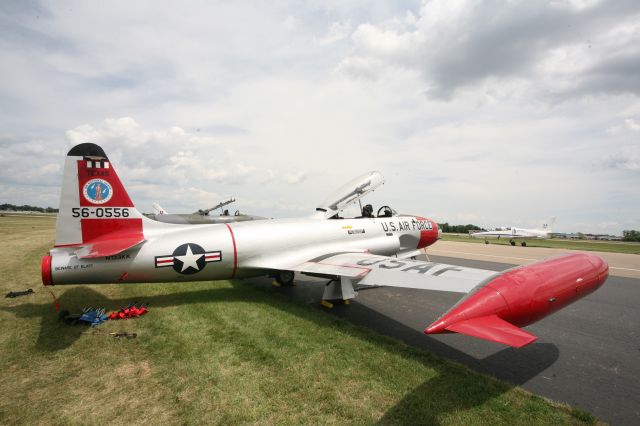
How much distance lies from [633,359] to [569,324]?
1690 mm

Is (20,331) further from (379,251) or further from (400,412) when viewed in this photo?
(379,251)

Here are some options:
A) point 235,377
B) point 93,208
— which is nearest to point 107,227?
point 93,208

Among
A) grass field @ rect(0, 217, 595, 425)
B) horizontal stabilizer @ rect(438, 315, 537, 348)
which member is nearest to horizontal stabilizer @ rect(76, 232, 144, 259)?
Answer: grass field @ rect(0, 217, 595, 425)

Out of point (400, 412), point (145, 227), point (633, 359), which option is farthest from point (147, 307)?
point (633, 359)

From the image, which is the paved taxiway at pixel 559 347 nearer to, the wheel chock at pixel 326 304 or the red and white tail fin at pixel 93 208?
Result: the wheel chock at pixel 326 304

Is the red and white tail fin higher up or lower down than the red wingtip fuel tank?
higher up

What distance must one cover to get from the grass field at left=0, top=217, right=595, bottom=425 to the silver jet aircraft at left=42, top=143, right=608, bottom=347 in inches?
40.2

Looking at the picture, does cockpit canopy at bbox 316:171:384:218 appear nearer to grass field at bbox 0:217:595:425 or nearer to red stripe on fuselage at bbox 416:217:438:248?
red stripe on fuselage at bbox 416:217:438:248

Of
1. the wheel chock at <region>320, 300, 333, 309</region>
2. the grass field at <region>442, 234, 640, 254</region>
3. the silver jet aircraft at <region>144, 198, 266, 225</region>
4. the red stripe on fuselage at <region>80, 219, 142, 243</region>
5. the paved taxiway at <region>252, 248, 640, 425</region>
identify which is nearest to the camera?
the paved taxiway at <region>252, 248, 640, 425</region>

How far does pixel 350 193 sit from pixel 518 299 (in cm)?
694

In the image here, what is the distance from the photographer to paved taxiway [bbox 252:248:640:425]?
4.21m

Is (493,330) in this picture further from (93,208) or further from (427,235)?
(427,235)

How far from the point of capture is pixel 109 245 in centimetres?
636

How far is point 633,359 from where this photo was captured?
5.34 m
